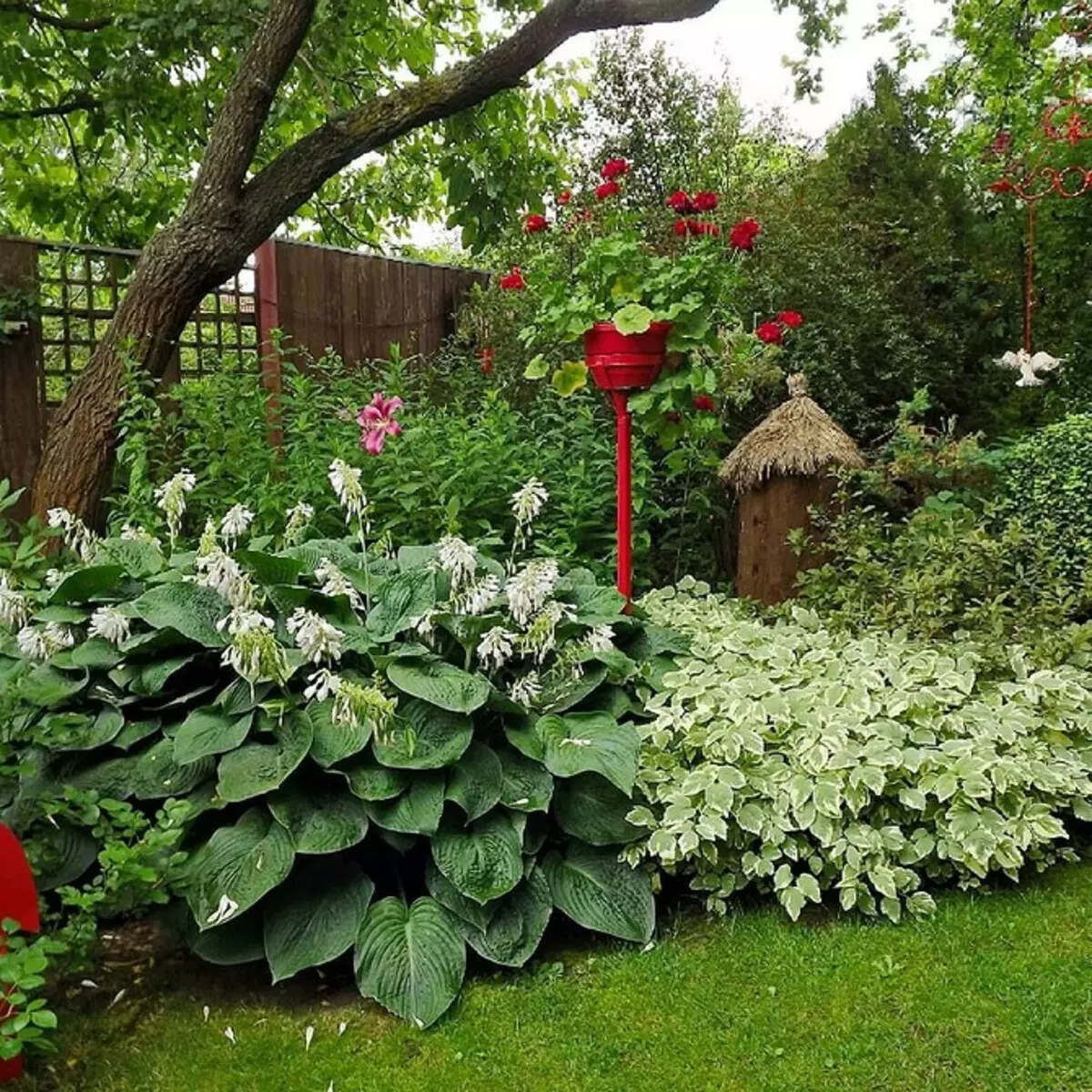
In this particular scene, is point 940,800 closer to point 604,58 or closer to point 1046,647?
point 1046,647

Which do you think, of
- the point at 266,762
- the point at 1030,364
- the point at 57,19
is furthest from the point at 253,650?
the point at 57,19

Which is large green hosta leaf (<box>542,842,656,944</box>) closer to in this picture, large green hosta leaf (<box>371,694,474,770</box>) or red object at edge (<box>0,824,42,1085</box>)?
large green hosta leaf (<box>371,694,474,770</box>)

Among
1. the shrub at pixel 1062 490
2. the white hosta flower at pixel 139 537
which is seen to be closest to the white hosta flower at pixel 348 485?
the white hosta flower at pixel 139 537

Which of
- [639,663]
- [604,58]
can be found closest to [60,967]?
[639,663]

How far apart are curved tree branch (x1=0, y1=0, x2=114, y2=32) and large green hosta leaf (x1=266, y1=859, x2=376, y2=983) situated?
510 cm

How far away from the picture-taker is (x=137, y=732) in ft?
8.34

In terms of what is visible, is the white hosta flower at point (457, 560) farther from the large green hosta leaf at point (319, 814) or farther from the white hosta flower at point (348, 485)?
the large green hosta leaf at point (319, 814)

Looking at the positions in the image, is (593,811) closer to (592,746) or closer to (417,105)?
(592,746)

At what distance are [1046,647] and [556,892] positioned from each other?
153cm

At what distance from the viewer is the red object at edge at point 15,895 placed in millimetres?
1827

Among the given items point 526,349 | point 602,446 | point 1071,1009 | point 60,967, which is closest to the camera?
point 1071,1009

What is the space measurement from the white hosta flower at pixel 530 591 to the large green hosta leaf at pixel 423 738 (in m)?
0.30

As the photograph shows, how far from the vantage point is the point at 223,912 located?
2.16 metres

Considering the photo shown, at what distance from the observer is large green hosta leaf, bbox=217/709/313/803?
228cm
